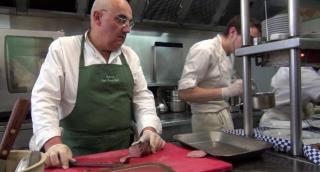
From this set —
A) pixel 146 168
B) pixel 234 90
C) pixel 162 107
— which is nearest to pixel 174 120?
pixel 162 107

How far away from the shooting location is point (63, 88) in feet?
4.44

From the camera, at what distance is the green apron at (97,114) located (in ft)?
4.48

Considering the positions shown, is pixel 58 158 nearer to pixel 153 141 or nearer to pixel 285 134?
pixel 153 141

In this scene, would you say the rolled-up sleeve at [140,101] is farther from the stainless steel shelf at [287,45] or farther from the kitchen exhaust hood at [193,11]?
the kitchen exhaust hood at [193,11]

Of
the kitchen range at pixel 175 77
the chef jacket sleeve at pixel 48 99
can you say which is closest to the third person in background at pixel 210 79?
the kitchen range at pixel 175 77

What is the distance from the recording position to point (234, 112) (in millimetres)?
2945

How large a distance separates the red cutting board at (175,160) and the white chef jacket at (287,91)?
3.36 ft

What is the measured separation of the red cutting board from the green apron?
26 centimetres

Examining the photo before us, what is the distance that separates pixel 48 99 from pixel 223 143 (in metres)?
0.71

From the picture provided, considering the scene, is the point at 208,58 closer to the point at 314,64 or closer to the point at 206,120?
the point at 206,120

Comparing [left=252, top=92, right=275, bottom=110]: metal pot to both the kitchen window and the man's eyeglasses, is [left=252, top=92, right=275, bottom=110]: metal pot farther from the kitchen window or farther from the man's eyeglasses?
the kitchen window

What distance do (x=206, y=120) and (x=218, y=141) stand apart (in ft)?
2.69

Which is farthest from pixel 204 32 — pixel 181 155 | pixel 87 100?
pixel 181 155

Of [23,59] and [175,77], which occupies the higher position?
[23,59]
